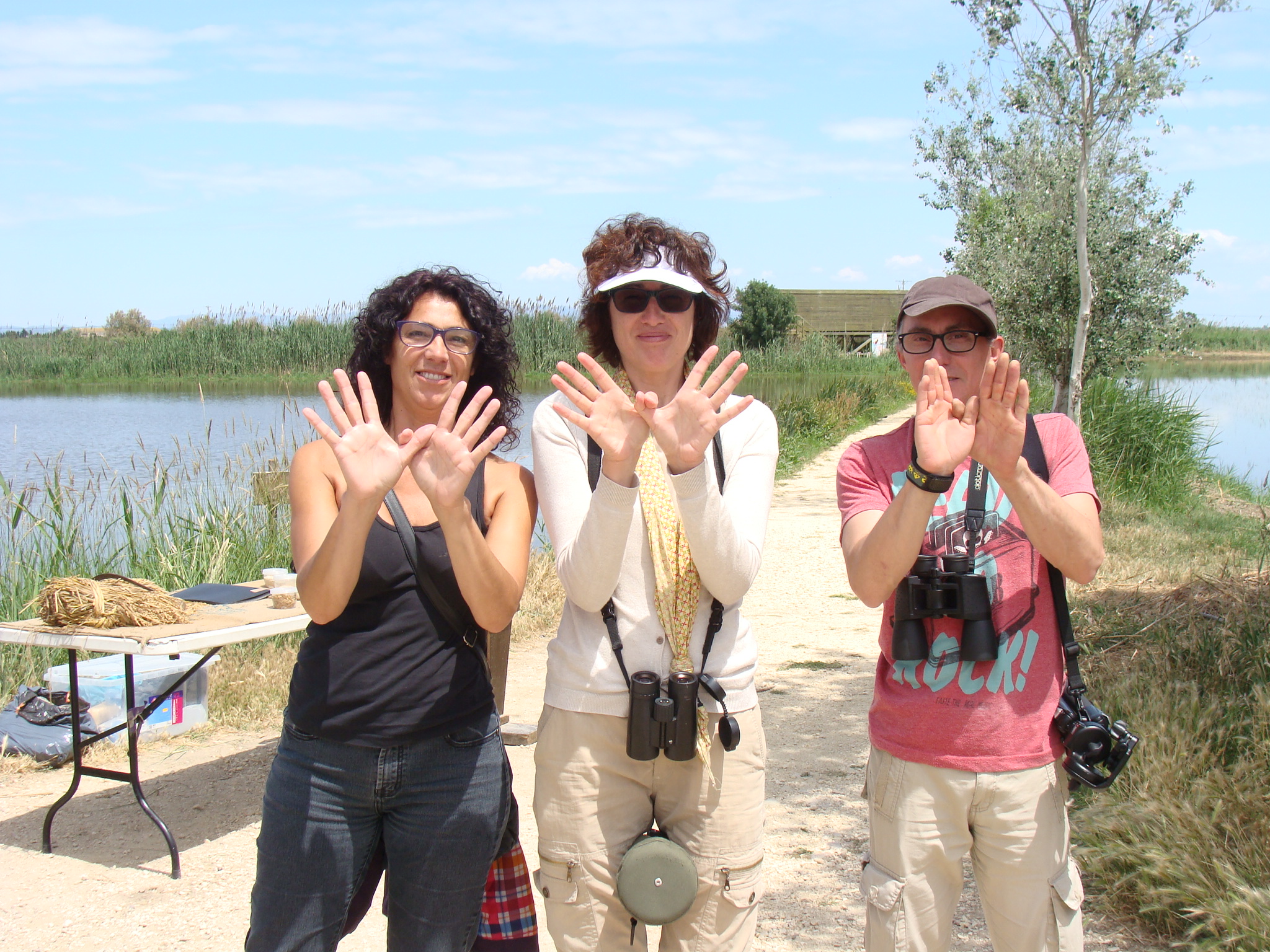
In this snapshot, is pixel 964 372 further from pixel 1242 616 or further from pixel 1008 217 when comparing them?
pixel 1008 217

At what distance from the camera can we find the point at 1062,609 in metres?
2.08

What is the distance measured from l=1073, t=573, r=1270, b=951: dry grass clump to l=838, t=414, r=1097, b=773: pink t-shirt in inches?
46.5

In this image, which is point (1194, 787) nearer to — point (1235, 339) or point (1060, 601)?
point (1060, 601)

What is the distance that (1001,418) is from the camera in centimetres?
198

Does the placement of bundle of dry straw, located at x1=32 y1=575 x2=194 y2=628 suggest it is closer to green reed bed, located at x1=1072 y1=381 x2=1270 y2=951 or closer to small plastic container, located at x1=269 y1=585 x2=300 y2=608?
small plastic container, located at x1=269 y1=585 x2=300 y2=608

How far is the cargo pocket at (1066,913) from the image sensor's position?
78.4 inches

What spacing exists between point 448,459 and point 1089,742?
4.66 feet

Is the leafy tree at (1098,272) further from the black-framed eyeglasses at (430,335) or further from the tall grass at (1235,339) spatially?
the tall grass at (1235,339)

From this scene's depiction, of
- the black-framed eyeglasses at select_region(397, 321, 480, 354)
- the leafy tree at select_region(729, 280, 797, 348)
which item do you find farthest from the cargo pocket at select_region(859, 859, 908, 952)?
the leafy tree at select_region(729, 280, 797, 348)

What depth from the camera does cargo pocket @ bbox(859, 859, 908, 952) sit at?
79.3 inches

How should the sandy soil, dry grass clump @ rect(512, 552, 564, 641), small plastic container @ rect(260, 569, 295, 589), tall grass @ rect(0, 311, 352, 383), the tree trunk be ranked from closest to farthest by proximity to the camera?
the sandy soil, small plastic container @ rect(260, 569, 295, 589), dry grass clump @ rect(512, 552, 564, 641), the tree trunk, tall grass @ rect(0, 311, 352, 383)

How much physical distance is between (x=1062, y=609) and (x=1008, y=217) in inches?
657

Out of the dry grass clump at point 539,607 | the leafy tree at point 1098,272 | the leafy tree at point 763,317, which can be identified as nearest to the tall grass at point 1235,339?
the leafy tree at point 763,317

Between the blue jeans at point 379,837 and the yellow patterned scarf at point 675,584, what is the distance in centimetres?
47
